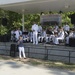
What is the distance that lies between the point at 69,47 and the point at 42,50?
6.20 feet

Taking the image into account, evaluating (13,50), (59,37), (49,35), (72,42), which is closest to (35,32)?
(49,35)

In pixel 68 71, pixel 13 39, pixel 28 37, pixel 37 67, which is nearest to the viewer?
pixel 68 71

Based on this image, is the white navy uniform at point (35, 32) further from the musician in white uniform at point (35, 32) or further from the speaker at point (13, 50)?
the speaker at point (13, 50)

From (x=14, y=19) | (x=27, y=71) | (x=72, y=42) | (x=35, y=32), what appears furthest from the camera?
(x=14, y=19)

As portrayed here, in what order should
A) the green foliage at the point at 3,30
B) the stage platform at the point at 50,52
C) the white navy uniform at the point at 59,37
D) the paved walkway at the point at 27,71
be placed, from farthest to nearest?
the green foliage at the point at 3,30
the white navy uniform at the point at 59,37
the stage platform at the point at 50,52
the paved walkway at the point at 27,71

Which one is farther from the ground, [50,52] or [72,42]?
[72,42]

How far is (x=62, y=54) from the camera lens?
→ 45.6 ft

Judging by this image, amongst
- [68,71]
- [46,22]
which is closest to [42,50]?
[68,71]

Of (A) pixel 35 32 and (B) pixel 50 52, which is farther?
(A) pixel 35 32

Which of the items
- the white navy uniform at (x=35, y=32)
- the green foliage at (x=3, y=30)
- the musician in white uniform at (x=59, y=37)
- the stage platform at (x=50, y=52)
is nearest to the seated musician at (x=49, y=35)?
the musician in white uniform at (x=59, y=37)

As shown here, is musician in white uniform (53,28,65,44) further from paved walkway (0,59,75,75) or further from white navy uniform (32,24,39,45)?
paved walkway (0,59,75,75)

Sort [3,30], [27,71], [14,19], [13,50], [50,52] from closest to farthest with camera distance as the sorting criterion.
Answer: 1. [27,71]
2. [50,52]
3. [13,50]
4. [3,30]
5. [14,19]

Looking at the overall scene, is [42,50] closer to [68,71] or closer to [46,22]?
[68,71]

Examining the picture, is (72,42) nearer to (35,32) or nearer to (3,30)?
(35,32)
